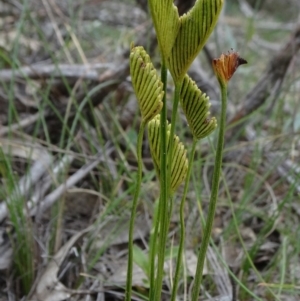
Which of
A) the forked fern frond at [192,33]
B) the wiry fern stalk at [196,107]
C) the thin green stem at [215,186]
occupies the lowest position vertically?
the thin green stem at [215,186]

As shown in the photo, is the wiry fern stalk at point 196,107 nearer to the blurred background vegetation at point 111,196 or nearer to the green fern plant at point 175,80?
the green fern plant at point 175,80

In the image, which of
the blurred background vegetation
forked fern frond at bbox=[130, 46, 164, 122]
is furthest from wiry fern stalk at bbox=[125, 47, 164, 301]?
the blurred background vegetation

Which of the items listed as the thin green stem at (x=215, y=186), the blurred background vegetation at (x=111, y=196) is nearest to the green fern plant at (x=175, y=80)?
the thin green stem at (x=215, y=186)

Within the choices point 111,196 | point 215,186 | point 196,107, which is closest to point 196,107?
point 196,107

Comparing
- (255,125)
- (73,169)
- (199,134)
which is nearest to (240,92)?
(255,125)

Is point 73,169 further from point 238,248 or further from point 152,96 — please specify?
point 152,96

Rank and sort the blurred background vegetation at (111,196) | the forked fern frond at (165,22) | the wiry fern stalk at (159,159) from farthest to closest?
1. the blurred background vegetation at (111,196)
2. the wiry fern stalk at (159,159)
3. the forked fern frond at (165,22)
